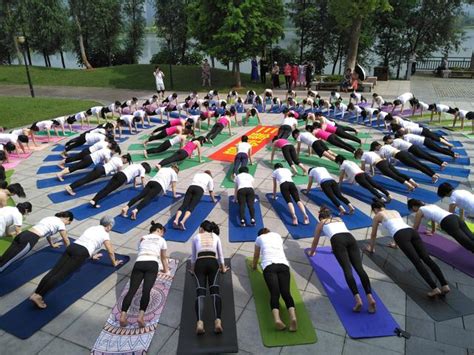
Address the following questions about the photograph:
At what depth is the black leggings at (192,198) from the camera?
8.99 m

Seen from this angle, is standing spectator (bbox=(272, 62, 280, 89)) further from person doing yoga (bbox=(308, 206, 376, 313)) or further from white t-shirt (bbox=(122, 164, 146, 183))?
person doing yoga (bbox=(308, 206, 376, 313))

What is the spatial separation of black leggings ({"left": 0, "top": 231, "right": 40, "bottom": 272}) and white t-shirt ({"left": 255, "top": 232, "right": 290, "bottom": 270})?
178 inches

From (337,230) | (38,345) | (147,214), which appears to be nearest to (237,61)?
(147,214)

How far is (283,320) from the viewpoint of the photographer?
230 inches

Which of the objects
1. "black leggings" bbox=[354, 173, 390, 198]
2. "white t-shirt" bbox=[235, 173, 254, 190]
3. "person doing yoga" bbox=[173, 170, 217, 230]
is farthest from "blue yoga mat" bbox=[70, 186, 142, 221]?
"black leggings" bbox=[354, 173, 390, 198]

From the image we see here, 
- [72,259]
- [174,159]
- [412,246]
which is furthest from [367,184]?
[72,259]

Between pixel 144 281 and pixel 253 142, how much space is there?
34.9 feet

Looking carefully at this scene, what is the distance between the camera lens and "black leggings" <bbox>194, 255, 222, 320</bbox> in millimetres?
5613

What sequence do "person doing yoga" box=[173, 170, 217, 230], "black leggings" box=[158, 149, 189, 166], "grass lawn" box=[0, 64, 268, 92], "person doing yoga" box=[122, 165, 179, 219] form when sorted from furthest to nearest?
"grass lawn" box=[0, 64, 268, 92] < "black leggings" box=[158, 149, 189, 166] < "person doing yoga" box=[122, 165, 179, 219] < "person doing yoga" box=[173, 170, 217, 230]

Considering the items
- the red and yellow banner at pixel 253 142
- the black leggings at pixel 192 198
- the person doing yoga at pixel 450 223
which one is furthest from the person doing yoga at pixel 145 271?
the red and yellow banner at pixel 253 142

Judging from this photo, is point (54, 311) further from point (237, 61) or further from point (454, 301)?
point (237, 61)

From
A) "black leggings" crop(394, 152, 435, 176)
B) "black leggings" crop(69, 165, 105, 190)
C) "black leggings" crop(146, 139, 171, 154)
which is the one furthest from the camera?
"black leggings" crop(146, 139, 171, 154)

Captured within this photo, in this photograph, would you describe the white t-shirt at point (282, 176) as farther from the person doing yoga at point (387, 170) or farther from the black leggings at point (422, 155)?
the black leggings at point (422, 155)

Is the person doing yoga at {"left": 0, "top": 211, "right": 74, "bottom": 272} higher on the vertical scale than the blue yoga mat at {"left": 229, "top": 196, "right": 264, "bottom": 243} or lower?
higher
